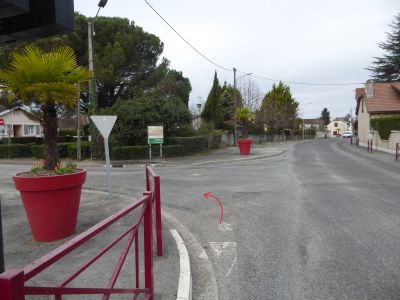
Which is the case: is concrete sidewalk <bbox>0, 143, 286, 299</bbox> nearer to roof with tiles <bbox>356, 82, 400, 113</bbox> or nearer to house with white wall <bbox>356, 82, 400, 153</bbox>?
house with white wall <bbox>356, 82, 400, 153</bbox>

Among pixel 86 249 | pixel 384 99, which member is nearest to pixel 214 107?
pixel 384 99

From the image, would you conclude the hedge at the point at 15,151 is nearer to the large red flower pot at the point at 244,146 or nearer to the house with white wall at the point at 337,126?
the large red flower pot at the point at 244,146

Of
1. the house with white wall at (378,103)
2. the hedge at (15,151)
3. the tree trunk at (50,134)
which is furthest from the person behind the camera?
the house with white wall at (378,103)

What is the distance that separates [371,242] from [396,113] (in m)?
34.0

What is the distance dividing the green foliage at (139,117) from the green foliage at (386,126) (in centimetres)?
1557

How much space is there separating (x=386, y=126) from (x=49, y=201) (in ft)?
92.7

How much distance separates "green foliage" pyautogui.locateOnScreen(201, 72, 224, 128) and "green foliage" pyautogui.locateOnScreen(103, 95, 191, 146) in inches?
576

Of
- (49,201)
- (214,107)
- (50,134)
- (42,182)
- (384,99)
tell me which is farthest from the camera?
(214,107)

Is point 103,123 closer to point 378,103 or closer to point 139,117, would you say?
point 139,117

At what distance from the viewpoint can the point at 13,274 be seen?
1.48m

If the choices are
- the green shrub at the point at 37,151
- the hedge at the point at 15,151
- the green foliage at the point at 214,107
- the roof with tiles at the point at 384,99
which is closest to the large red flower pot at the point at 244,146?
the green shrub at the point at 37,151

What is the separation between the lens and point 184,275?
421 centimetres

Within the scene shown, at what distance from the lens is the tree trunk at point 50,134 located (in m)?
5.95

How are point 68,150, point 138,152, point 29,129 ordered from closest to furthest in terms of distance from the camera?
point 138,152 < point 68,150 < point 29,129
